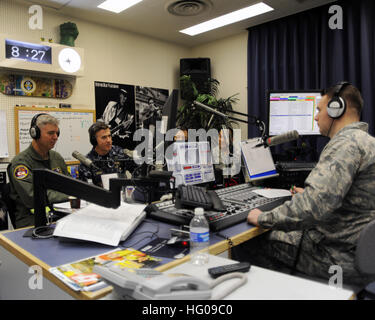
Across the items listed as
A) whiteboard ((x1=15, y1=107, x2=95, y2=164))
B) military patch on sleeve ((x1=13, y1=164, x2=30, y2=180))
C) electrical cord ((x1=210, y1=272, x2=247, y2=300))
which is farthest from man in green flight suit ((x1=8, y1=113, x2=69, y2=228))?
electrical cord ((x1=210, y1=272, x2=247, y2=300))

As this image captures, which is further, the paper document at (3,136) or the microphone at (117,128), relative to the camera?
the microphone at (117,128)

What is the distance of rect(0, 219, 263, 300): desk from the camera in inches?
36.4

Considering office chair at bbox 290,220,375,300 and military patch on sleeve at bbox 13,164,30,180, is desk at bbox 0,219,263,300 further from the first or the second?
military patch on sleeve at bbox 13,164,30,180

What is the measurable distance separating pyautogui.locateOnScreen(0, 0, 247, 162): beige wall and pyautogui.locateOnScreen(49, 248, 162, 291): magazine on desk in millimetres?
2564

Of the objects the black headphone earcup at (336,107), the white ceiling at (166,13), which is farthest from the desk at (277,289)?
the white ceiling at (166,13)

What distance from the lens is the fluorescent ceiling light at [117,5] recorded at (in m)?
3.06

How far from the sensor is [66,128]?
336cm

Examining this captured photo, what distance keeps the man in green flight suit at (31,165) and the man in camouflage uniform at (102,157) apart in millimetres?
229

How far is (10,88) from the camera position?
118 inches

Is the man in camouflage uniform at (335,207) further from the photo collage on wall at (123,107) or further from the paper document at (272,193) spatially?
the photo collage on wall at (123,107)

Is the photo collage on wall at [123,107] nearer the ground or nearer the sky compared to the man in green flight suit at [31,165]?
nearer the sky

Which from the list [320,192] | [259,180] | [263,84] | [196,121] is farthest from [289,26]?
[320,192]

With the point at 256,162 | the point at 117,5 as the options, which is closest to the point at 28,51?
the point at 117,5

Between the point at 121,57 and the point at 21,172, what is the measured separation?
2410 millimetres
